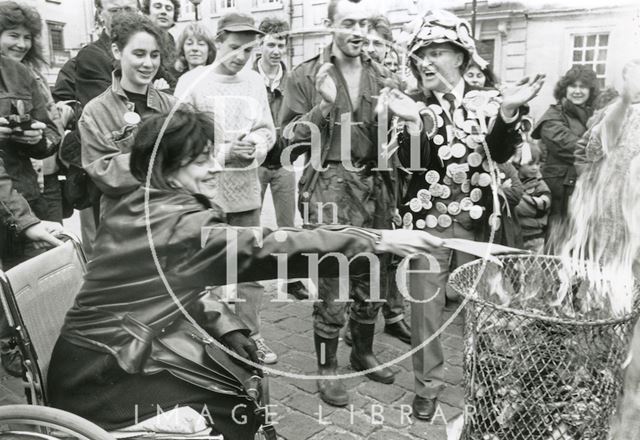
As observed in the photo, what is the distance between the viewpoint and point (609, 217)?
256cm

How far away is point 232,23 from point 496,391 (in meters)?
2.64

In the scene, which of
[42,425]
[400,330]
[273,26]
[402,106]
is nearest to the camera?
[42,425]

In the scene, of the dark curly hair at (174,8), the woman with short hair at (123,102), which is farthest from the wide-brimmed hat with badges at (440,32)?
the dark curly hair at (174,8)

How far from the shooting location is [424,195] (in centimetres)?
304

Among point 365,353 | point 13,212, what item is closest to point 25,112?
point 13,212

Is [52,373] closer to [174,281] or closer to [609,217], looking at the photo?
[174,281]

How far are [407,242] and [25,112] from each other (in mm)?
2490

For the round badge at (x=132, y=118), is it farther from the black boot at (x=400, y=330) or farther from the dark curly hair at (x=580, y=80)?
the dark curly hair at (x=580, y=80)

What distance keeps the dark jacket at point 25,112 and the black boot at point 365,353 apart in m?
2.03

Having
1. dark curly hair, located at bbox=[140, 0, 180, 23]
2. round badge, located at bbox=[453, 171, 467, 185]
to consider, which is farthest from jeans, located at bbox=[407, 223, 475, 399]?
dark curly hair, located at bbox=[140, 0, 180, 23]

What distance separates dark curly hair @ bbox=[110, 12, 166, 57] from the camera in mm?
2768

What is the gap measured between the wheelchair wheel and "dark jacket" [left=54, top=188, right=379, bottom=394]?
1.00ft

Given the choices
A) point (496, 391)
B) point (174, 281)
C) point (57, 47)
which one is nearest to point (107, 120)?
point (174, 281)

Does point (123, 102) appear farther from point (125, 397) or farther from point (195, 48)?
point (125, 397)
